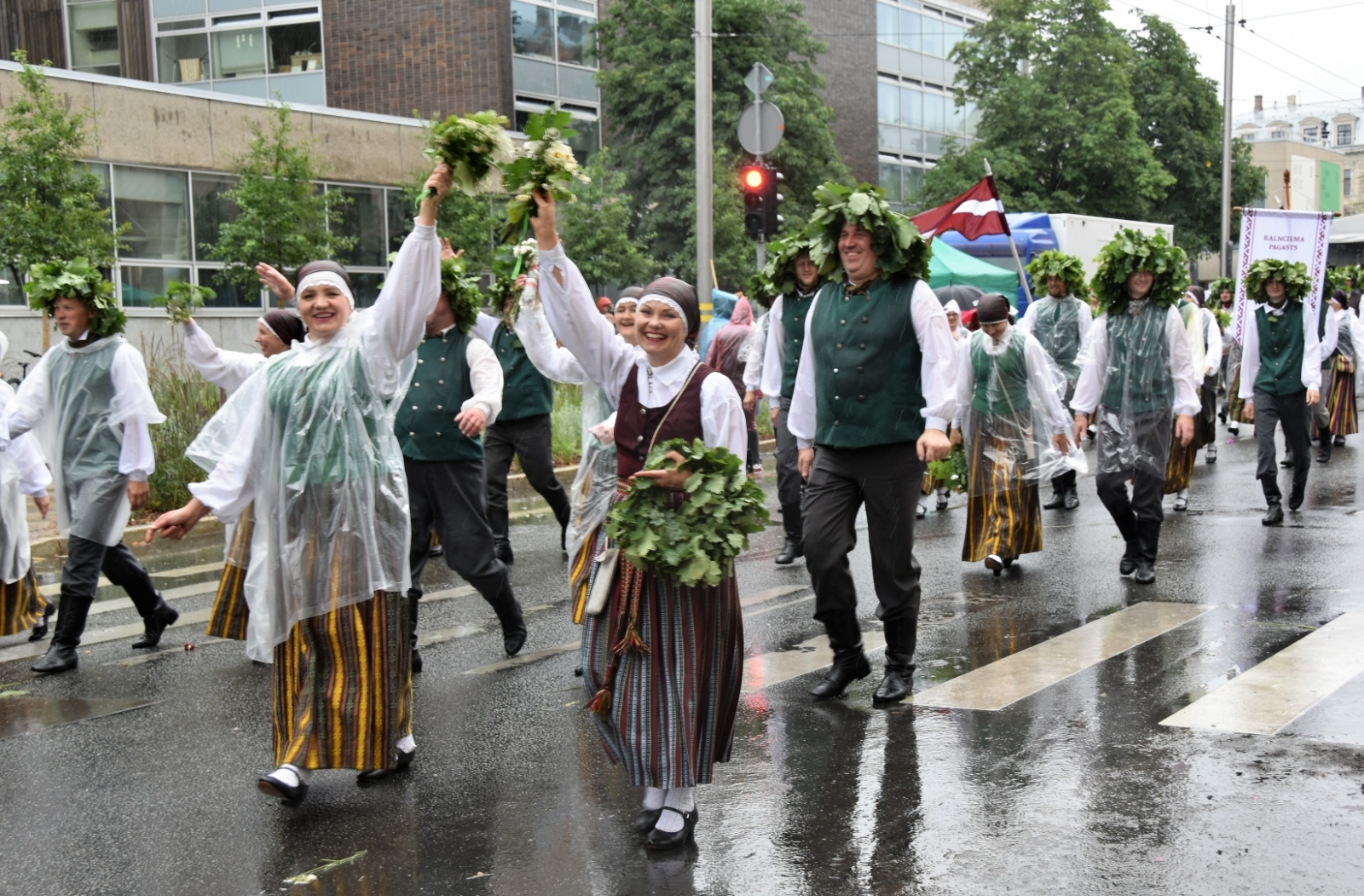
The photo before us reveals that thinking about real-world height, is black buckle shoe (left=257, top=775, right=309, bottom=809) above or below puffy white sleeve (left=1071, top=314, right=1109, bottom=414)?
below

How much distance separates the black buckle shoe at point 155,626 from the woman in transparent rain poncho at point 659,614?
4112 mm

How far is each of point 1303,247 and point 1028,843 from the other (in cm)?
1305

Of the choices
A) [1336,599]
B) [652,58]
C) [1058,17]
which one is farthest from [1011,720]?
[1058,17]

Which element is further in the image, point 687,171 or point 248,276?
point 687,171

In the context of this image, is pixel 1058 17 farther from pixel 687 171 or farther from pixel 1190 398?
pixel 1190 398

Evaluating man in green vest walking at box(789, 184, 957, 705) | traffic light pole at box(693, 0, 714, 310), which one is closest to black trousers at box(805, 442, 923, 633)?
man in green vest walking at box(789, 184, 957, 705)

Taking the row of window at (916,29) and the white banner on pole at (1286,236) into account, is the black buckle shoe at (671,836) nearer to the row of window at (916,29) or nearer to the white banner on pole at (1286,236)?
the white banner on pole at (1286,236)

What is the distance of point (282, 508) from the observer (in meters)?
5.21

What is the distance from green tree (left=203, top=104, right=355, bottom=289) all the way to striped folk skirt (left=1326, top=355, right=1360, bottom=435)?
48.9 feet

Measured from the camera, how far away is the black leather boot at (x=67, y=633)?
7.67 metres

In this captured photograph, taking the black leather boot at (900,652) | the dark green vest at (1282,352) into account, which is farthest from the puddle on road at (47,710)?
the dark green vest at (1282,352)

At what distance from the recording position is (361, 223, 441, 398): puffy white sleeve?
5039 millimetres

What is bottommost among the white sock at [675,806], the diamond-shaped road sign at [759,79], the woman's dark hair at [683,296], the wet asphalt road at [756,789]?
the wet asphalt road at [756,789]

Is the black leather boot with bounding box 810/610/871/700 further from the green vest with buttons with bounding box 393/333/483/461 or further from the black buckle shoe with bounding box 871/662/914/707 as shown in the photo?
the green vest with buttons with bounding box 393/333/483/461
